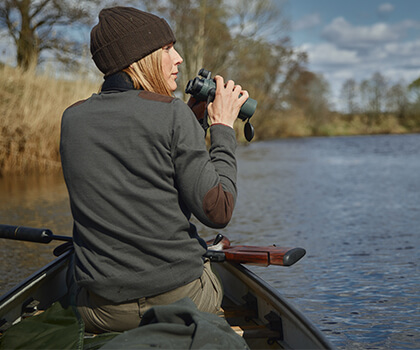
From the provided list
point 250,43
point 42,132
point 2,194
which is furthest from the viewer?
point 250,43

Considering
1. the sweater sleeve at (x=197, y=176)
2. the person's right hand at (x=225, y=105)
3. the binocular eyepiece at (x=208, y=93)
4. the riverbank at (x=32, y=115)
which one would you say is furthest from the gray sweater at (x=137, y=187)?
the riverbank at (x=32, y=115)

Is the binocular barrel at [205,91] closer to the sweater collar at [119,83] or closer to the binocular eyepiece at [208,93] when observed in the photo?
the binocular eyepiece at [208,93]

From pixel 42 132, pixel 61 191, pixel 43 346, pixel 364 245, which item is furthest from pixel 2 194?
pixel 43 346

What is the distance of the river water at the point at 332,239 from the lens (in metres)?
3.54

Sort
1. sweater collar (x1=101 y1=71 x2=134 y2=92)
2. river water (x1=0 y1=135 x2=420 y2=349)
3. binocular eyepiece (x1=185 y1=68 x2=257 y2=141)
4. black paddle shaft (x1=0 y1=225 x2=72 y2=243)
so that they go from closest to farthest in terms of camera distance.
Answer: sweater collar (x1=101 y1=71 x2=134 y2=92), binocular eyepiece (x1=185 y1=68 x2=257 y2=141), black paddle shaft (x1=0 y1=225 x2=72 y2=243), river water (x1=0 y1=135 x2=420 y2=349)

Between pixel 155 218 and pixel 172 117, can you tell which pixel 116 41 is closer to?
pixel 172 117

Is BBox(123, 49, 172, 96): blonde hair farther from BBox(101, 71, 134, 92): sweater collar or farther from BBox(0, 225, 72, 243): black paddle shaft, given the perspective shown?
BBox(0, 225, 72, 243): black paddle shaft

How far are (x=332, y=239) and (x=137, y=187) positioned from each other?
449 centimetres

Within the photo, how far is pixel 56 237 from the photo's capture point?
292 centimetres

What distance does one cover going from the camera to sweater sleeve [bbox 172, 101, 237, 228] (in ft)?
5.85

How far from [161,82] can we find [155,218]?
0.52m

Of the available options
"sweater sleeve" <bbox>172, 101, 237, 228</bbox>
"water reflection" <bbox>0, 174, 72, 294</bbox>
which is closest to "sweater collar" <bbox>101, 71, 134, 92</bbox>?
"sweater sleeve" <bbox>172, 101, 237, 228</bbox>

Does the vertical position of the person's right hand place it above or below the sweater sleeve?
above

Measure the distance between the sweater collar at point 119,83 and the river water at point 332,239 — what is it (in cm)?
203
